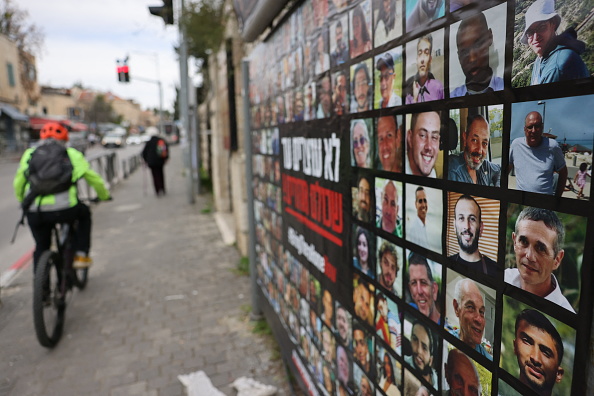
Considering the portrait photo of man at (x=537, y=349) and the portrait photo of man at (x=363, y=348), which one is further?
the portrait photo of man at (x=363, y=348)

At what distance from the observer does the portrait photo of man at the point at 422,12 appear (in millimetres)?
1190

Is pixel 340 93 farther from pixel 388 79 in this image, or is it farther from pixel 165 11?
pixel 165 11

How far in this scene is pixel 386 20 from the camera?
1473 millimetres

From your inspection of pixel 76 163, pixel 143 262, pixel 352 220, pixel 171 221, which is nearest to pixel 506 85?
pixel 352 220

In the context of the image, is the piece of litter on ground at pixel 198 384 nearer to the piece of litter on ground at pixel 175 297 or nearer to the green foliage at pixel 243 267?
the piece of litter on ground at pixel 175 297

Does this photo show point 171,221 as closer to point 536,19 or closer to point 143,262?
point 143,262

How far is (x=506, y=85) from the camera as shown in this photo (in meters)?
0.98

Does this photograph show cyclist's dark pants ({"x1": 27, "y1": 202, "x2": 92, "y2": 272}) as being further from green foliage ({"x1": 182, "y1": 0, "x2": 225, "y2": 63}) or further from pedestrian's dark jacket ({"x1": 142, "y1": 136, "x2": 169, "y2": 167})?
pedestrian's dark jacket ({"x1": 142, "y1": 136, "x2": 169, "y2": 167})

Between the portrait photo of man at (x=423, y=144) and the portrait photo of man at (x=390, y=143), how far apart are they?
0.05 meters

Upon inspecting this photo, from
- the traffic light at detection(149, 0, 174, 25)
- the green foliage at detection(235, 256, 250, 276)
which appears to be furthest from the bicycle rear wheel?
the traffic light at detection(149, 0, 174, 25)

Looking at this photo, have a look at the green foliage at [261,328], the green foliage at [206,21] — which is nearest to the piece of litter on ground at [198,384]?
the green foliage at [261,328]

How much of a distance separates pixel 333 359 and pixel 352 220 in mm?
823

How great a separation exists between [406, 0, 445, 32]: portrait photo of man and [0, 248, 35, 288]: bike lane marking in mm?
5777

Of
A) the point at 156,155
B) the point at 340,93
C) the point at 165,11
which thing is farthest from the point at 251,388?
the point at 156,155
